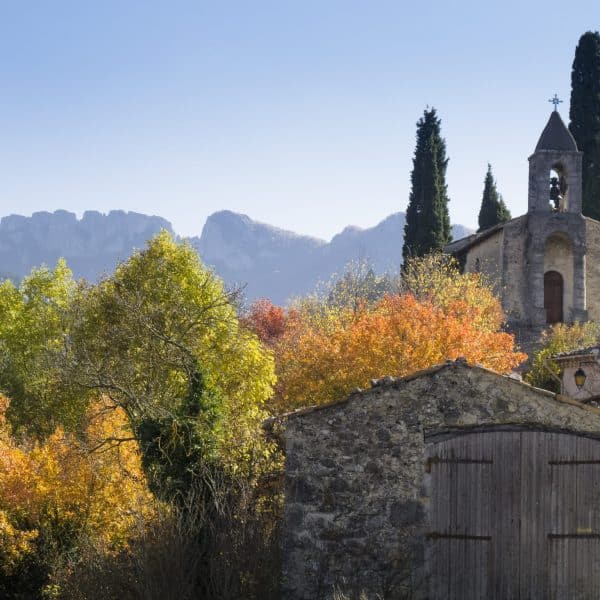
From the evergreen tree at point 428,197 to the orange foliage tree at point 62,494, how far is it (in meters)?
27.3

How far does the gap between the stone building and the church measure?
1141 inches

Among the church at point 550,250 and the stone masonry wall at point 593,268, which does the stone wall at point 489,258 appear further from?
the stone masonry wall at point 593,268

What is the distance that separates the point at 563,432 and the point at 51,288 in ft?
99.2

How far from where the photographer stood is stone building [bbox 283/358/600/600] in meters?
11.6

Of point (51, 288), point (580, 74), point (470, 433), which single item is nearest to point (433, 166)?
point (580, 74)

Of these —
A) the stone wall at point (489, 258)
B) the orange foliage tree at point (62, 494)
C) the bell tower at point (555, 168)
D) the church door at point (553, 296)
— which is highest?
the bell tower at point (555, 168)

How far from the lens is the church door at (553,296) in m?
Answer: 41.7

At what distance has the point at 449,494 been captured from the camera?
11.8 m

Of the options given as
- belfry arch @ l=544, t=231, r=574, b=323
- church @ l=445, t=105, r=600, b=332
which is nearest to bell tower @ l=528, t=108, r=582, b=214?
church @ l=445, t=105, r=600, b=332

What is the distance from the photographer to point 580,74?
48.0 m

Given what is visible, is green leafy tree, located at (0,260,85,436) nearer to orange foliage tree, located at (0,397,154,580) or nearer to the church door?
orange foliage tree, located at (0,397,154,580)

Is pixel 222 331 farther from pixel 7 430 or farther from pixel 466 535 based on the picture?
pixel 466 535

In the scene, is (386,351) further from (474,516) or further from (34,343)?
(34,343)

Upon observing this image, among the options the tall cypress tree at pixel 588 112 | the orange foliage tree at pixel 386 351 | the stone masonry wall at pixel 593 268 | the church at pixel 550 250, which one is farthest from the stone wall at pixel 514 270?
the orange foliage tree at pixel 386 351
